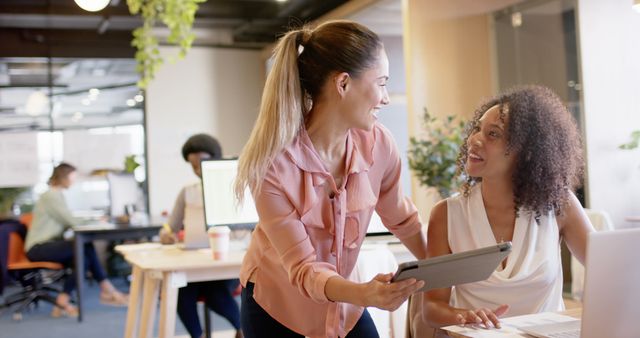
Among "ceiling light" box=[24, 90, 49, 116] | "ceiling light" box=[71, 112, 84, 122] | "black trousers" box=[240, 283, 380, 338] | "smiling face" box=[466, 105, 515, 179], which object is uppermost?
"ceiling light" box=[24, 90, 49, 116]

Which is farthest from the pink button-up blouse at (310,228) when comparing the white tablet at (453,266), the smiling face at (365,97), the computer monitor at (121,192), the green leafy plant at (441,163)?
the computer monitor at (121,192)

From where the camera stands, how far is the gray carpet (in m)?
5.78

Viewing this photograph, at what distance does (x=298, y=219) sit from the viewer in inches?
66.4

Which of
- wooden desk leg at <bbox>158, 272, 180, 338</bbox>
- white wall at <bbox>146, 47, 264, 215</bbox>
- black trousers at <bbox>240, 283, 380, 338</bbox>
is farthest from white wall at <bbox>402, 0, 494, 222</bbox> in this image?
black trousers at <bbox>240, 283, 380, 338</bbox>

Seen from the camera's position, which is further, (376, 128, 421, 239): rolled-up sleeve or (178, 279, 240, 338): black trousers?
(178, 279, 240, 338): black trousers

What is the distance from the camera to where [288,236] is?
1648 mm

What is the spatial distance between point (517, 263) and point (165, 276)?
1.83 meters

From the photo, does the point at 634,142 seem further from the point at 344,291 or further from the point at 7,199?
the point at 7,199

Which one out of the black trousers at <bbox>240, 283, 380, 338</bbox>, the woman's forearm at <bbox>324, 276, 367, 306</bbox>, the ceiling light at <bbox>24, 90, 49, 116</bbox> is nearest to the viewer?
the woman's forearm at <bbox>324, 276, 367, 306</bbox>

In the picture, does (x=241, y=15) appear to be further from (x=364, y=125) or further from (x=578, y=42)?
(x=364, y=125)

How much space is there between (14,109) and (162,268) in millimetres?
6940

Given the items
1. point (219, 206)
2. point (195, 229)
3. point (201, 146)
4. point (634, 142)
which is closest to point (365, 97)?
point (219, 206)

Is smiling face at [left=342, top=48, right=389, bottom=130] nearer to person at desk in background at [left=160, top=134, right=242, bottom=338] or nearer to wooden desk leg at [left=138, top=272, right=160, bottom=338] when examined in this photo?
wooden desk leg at [left=138, top=272, right=160, bottom=338]

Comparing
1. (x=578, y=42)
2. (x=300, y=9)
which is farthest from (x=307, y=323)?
(x=300, y=9)
